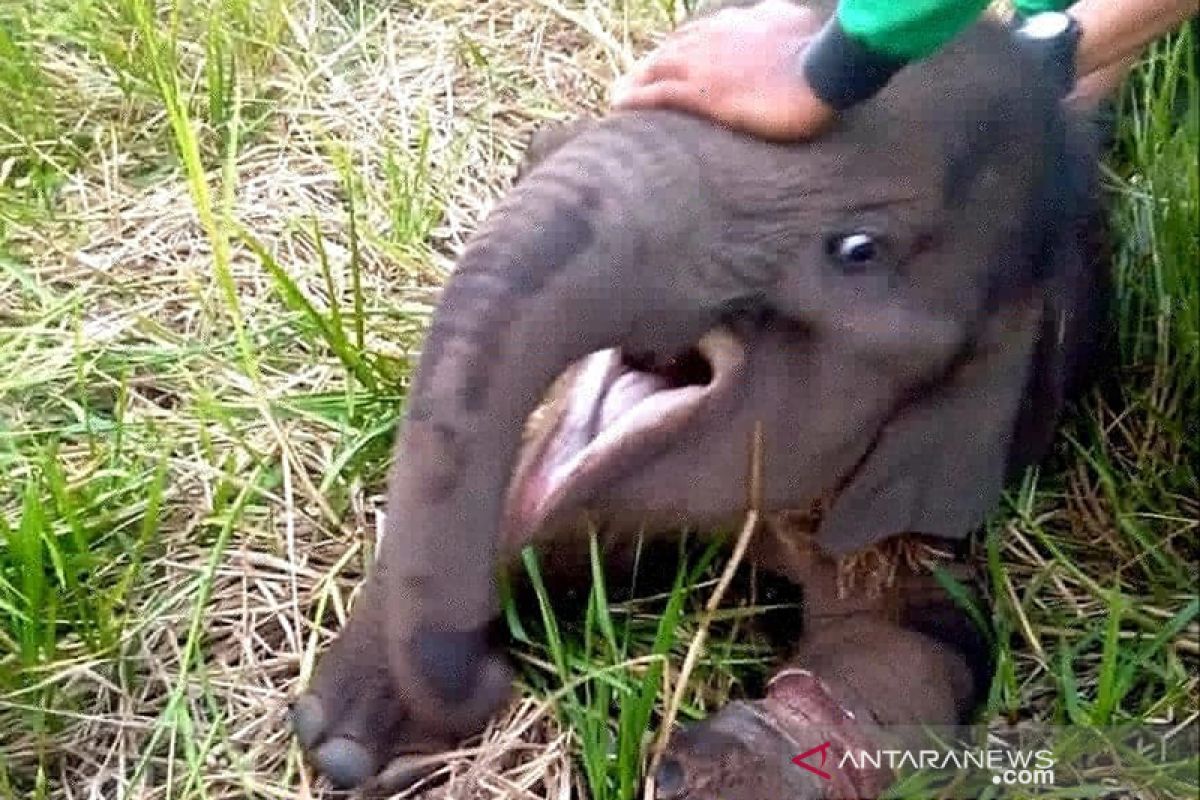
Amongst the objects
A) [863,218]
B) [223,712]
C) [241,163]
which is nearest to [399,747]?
[223,712]

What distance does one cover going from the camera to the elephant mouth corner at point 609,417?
1.29m

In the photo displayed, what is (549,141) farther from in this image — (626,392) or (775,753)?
(775,753)

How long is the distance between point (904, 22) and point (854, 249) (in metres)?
0.18

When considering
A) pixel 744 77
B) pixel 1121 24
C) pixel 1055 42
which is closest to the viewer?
pixel 744 77

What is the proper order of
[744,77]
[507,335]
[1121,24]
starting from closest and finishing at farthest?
[507,335] < [744,77] < [1121,24]

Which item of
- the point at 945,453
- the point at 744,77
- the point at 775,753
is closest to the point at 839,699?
the point at 775,753

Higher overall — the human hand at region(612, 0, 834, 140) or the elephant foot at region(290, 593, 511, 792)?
the human hand at region(612, 0, 834, 140)

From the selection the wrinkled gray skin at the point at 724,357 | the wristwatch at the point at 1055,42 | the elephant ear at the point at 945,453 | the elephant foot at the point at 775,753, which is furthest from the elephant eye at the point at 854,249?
the elephant foot at the point at 775,753

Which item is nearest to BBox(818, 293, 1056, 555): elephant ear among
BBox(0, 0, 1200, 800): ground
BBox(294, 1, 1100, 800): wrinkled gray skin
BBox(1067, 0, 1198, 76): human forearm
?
BBox(294, 1, 1100, 800): wrinkled gray skin

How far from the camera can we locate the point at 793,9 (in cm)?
136

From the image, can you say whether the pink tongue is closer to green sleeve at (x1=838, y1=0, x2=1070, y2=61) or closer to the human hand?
the human hand

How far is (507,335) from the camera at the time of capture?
1178 millimetres

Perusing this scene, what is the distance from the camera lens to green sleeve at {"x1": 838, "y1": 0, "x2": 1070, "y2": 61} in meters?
1.21

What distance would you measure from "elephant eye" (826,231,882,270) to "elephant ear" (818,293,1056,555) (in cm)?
12
